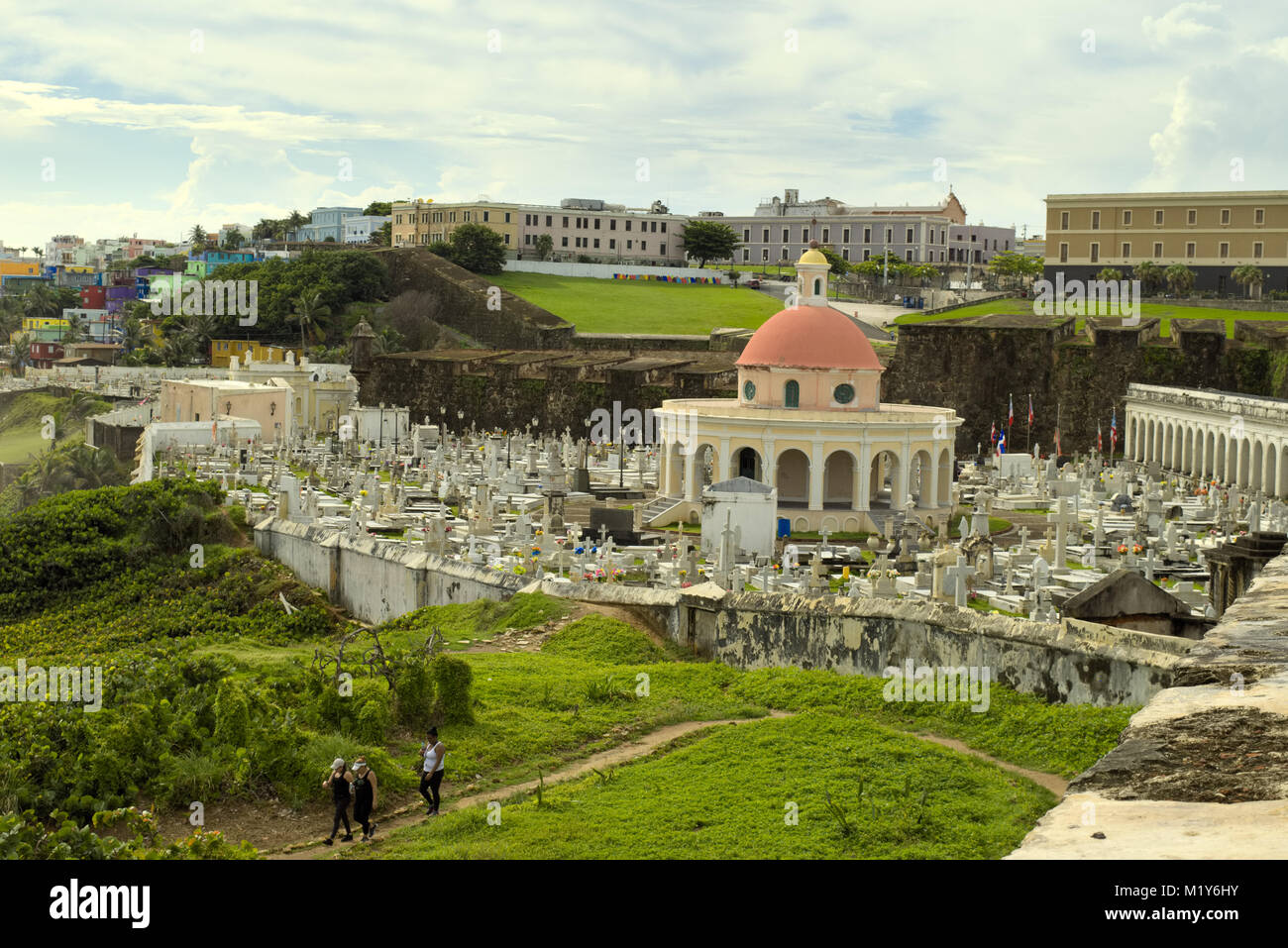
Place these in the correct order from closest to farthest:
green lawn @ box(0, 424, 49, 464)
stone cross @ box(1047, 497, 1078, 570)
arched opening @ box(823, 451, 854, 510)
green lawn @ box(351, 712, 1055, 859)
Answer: green lawn @ box(351, 712, 1055, 859) < stone cross @ box(1047, 497, 1078, 570) < arched opening @ box(823, 451, 854, 510) < green lawn @ box(0, 424, 49, 464)

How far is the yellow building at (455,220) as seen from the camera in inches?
4429

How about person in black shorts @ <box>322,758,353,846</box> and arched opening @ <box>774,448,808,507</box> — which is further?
arched opening @ <box>774,448,808,507</box>

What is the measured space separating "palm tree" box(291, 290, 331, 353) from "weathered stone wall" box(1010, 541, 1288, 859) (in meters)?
81.8

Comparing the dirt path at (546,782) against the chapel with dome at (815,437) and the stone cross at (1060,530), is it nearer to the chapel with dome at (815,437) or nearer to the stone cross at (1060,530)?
the stone cross at (1060,530)

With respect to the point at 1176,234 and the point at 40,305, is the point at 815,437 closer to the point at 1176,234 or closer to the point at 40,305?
the point at 1176,234

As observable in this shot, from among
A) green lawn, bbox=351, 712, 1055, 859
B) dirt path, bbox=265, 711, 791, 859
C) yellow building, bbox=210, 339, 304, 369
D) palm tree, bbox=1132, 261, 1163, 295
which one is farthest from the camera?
yellow building, bbox=210, 339, 304, 369

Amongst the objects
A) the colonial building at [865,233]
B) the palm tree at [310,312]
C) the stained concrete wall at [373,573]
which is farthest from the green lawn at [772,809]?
the colonial building at [865,233]

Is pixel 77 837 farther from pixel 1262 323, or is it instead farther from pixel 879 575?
pixel 1262 323

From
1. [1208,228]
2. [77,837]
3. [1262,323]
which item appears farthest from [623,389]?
[77,837]

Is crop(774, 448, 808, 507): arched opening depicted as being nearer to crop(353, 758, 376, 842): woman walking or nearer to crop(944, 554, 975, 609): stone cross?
crop(944, 554, 975, 609): stone cross

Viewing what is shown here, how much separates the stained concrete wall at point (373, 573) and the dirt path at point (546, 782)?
645cm

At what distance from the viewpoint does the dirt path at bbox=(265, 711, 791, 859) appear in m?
9.34

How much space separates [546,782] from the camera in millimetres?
10523

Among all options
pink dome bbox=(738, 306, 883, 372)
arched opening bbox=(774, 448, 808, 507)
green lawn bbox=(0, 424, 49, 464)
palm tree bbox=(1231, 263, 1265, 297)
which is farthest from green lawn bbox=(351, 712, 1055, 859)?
palm tree bbox=(1231, 263, 1265, 297)
